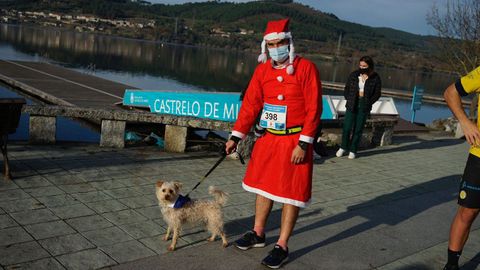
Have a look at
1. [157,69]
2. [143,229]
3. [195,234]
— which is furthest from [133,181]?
[157,69]

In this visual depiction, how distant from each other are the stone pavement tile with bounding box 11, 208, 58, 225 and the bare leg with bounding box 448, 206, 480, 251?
151 inches

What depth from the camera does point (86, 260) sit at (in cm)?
398

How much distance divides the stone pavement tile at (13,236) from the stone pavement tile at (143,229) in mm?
886

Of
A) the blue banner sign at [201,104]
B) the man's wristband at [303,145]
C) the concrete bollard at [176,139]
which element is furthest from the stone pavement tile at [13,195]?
the blue banner sign at [201,104]

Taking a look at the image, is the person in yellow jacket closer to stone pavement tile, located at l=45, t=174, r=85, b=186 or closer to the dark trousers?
stone pavement tile, located at l=45, t=174, r=85, b=186

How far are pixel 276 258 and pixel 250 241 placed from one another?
435 millimetres

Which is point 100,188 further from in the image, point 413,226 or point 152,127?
point 152,127

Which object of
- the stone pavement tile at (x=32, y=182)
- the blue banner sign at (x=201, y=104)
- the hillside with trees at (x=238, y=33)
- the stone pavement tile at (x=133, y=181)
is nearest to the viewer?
the stone pavement tile at (x=32, y=182)

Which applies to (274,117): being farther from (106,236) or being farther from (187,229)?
(106,236)

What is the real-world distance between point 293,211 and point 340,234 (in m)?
1.17

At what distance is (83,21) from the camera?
164375 mm

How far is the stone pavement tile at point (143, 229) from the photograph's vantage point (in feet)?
15.3

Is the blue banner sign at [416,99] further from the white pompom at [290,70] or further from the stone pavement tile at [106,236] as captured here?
the stone pavement tile at [106,236]

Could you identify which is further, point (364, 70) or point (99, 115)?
point (364, 70)
